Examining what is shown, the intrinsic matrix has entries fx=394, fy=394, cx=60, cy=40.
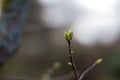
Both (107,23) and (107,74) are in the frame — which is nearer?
(107,74)

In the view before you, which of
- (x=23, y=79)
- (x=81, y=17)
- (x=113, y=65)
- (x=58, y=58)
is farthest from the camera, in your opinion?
(x=81, y=17)

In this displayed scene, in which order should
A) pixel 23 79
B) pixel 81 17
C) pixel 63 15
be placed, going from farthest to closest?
pixel 63 15 → pixel 81 17 → pixel 23 79

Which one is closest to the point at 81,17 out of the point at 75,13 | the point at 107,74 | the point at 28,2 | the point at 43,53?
the point at 75,13

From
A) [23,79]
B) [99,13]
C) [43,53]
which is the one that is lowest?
[43,53]

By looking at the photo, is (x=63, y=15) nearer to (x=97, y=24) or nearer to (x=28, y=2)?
(x=97, y=24)

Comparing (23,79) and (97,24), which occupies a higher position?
(23,79)

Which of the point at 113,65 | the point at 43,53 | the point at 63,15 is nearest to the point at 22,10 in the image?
the point at 113,65
